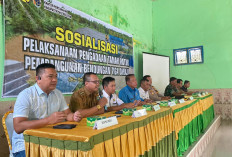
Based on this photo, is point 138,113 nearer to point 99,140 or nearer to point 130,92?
point 99,140

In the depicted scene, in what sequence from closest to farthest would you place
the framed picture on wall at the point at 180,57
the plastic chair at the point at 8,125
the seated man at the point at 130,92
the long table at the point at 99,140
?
the long table at the point at 99,140, the plastic chair at the point at 8,125, the seated man at the point at 130,92, the framed picture on wall at the point at 180,57

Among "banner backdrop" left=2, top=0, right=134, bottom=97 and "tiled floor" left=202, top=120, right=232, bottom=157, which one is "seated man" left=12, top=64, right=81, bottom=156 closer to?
"banner backdrop" left=2, top=0, right=134, bottom=97

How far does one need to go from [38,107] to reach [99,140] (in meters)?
0.72

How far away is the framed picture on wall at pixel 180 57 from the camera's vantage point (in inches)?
232

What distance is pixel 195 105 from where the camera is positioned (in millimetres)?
2984

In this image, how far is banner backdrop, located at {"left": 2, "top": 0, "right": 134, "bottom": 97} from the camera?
2.19m

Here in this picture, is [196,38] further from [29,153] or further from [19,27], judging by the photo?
[29,153]

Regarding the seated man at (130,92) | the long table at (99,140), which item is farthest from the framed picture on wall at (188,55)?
the long table at (99,140)

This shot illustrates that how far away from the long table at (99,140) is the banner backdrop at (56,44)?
130 cm

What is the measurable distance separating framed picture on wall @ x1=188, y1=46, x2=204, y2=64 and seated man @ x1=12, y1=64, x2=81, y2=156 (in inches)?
201

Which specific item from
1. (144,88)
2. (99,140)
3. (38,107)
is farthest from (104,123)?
(144,88)

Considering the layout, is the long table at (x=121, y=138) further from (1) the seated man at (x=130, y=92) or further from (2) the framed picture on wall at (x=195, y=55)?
(2) the framed picture on wall at (x=195, y=55)

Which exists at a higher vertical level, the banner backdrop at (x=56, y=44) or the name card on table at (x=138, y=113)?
the banner backdrop at (x=56, y=44)

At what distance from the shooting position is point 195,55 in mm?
5746
